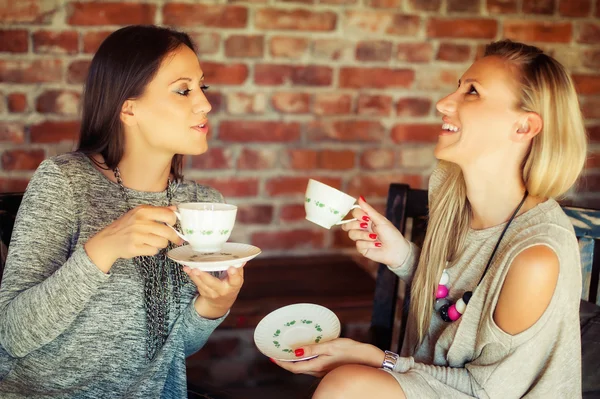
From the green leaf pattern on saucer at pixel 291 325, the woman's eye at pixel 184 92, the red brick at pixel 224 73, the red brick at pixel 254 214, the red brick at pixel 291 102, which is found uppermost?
the red brick at pixel 224 73

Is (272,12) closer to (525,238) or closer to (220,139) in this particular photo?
(220,139)

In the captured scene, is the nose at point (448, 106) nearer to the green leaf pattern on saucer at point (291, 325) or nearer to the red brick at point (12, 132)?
the green leaf pattern on saucer at point (291, 325)

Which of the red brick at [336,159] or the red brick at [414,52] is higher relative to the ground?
the red brick at [414,52]

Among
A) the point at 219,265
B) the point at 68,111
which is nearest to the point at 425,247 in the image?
the point at 219,265

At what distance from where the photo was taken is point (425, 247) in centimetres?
144

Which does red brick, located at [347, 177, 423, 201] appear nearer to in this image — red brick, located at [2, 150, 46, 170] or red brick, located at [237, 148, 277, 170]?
red brick, located at [237, 148, 277, 170]

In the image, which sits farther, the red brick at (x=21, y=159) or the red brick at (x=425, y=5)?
the red brick at (x=425, y=5)

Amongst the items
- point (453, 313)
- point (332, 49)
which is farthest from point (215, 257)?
point (332, 49)

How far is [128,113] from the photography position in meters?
1.40

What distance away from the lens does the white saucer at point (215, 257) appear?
108 cm

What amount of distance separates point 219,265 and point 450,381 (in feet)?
1.67

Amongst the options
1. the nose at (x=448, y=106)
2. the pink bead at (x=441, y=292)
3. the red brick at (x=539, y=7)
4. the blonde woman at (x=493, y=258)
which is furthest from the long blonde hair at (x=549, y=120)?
the red brick at (x=539, y=7)

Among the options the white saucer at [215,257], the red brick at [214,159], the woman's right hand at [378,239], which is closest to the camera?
the white saucer at [215,257]

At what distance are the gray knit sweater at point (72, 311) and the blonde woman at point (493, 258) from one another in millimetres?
364
